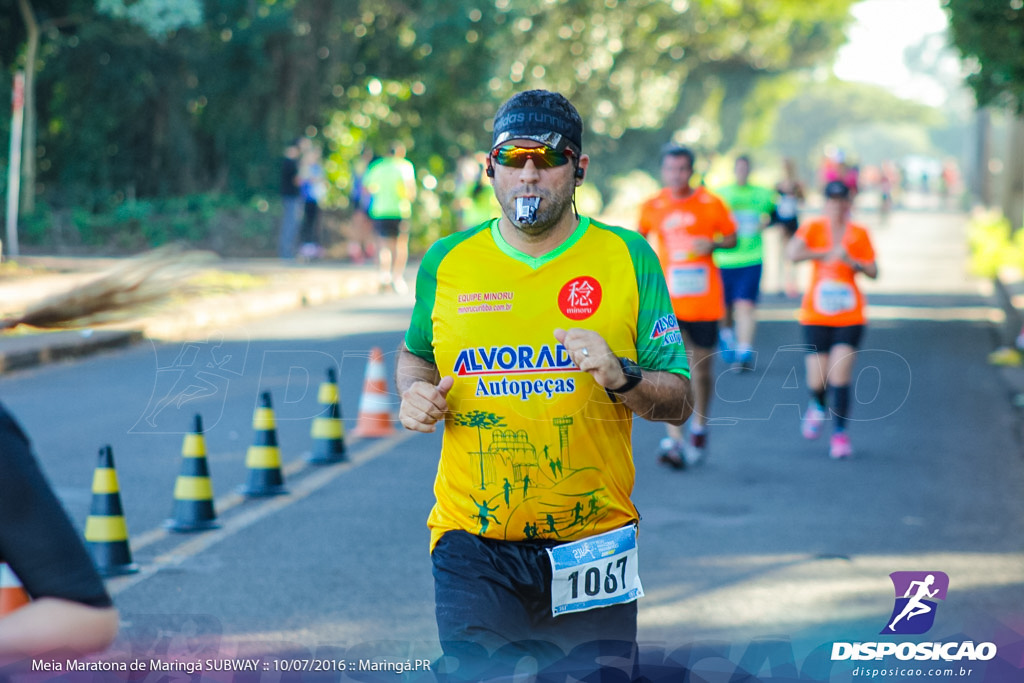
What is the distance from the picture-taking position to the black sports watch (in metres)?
3.33

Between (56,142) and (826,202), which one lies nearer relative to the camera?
(826,202)

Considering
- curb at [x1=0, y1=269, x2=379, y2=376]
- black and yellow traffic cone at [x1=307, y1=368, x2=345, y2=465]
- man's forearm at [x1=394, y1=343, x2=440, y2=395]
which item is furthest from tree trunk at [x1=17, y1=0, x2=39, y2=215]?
man's forearm at [x1=394, y1=343, x2=440, y2=395]

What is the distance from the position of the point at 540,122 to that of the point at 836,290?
703 centimetres

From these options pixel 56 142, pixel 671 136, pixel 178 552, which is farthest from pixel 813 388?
pixel 671 136

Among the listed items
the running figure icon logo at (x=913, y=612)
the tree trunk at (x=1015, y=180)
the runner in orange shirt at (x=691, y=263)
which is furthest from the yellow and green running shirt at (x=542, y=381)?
the tree trunk at (x=1015, y=180)

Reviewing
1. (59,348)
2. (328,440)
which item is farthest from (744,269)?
(59,348)

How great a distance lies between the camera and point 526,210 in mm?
3473

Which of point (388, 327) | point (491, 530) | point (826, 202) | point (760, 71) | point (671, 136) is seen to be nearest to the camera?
point (491, 530)

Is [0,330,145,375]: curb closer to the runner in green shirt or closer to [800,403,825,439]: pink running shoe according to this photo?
the runner in green shirt

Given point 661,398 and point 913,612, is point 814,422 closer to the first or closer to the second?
point 913,612

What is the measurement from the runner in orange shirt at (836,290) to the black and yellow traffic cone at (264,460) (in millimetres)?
3800

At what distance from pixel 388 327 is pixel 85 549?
15397 mm

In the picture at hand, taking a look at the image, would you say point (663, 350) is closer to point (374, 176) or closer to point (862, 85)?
point (374, 176)

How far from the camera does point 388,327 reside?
57.2 feet
